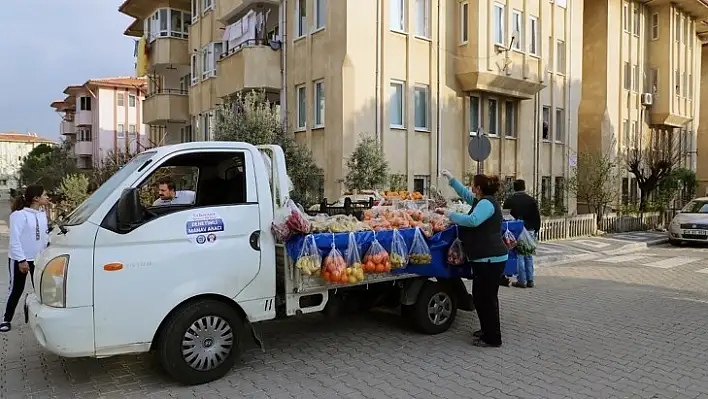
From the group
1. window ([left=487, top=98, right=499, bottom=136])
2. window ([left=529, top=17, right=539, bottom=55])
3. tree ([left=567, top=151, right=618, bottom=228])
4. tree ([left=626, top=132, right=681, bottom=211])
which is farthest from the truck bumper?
tree ([left=626, top=132, right=681, bottom=211])

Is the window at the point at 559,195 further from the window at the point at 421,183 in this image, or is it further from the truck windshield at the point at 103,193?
the truck windshield at the point at 103,193

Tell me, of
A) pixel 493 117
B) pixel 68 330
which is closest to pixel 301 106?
pixel 493 117

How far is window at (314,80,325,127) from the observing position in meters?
17.8

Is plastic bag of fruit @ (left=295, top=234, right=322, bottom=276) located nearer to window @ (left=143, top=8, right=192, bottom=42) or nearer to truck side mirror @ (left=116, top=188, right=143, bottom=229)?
truck side mirror @ (left=116, top=188, right=143, bottom=229)

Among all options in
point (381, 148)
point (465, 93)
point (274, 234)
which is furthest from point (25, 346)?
point (465, 93)

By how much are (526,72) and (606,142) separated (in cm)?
833

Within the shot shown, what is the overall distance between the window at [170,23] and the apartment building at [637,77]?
2011 centimetres

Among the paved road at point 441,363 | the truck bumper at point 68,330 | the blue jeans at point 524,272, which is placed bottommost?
the paved road at point 441,363

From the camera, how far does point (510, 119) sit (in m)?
21.9

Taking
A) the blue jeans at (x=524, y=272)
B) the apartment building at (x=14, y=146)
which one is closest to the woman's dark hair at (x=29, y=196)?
the blue jeans at (x=524, y=272)

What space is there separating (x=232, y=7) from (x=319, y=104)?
6706 mm

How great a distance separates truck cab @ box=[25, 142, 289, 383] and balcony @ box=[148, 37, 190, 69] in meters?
24.0

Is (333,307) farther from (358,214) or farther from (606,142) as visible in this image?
(606,142)

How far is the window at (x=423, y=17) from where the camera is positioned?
18641 millimetres
